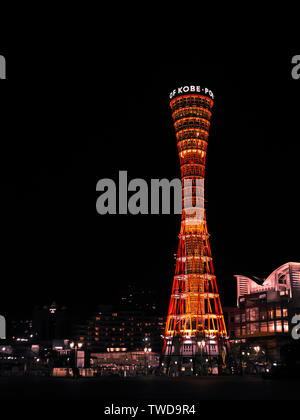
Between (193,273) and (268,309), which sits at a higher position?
(193,273)

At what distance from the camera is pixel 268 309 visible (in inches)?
4616

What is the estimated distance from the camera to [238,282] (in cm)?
12850

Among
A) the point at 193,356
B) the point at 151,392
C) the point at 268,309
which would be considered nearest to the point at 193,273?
the point at 193,356

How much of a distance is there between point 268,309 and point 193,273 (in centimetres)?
2802

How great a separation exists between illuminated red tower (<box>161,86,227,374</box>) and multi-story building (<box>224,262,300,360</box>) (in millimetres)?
19229

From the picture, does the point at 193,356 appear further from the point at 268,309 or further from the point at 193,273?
the point at 268,309

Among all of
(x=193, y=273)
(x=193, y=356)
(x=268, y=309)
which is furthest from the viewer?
(x=268, y=309)

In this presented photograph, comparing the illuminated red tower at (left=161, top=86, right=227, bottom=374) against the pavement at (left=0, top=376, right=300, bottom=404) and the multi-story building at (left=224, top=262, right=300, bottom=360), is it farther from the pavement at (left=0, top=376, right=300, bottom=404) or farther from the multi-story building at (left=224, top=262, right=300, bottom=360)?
the pavement at (left=0, top=376, right=300, bottom=404)

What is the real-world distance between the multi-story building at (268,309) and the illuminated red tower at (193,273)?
19229 millimetres

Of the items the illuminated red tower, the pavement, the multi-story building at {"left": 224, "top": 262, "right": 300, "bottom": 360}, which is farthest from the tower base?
the pavement

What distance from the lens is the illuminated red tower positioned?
95500 millimetres

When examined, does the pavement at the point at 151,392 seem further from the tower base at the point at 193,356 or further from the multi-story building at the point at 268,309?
the multi-story building at the point at 268,309
